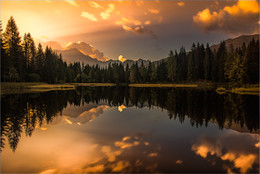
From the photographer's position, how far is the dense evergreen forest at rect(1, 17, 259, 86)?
6322 cm

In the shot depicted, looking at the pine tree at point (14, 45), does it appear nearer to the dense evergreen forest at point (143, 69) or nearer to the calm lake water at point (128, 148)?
the dense evergreen forest at point (143, 69)

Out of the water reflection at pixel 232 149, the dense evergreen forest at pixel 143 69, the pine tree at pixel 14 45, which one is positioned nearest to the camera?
the water reflection at pixel 232 149

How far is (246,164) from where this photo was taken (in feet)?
27.6

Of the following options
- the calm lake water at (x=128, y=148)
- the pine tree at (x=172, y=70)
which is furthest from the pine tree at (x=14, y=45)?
the pine tree at (x=172, y=70)

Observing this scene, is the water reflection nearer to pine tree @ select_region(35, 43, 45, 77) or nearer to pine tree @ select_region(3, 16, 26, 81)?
pine tree @ select_region(3, 16, 26, 81)

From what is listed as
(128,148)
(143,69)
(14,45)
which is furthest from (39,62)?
(128,148)

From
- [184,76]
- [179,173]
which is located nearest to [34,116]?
[179,173]

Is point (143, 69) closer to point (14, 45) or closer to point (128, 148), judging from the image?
point (14, 45)

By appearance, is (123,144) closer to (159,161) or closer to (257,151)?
(159,161)

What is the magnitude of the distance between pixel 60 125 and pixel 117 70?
475ft

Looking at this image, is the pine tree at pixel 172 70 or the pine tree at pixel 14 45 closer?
the pine tree at pixel 14 45

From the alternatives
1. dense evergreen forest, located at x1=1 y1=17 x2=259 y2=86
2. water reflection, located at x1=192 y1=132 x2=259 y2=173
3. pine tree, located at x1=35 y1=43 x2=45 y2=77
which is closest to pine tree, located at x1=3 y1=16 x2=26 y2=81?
dense evergreen forest, located at x1=1 y1=17 x2=259 y2=86

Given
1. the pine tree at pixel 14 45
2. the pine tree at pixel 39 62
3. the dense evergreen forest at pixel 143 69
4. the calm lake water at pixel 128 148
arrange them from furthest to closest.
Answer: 1. the pine tree at pixel 39 62
2. the pine tree at pixel 14 45
3. the dense evergreen forest at pixel 143 69
4. the calm lake water at pixel 128 148

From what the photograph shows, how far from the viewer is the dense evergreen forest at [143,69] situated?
6322 centimetres
